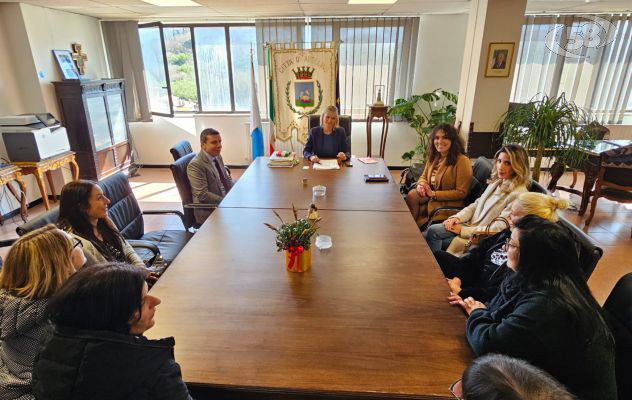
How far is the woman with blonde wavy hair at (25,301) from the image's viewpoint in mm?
1097

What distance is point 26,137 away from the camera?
365cm

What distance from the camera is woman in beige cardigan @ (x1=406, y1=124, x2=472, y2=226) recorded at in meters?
2.85

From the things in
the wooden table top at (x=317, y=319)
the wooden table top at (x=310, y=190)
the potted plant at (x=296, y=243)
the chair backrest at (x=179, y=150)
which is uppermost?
the chair backrest at (x=179, y=150)

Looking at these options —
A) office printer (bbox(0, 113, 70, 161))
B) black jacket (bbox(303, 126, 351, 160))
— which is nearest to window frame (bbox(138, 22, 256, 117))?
office printer (bbox(0, 113, 70, 161))

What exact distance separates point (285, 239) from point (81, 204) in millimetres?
1074

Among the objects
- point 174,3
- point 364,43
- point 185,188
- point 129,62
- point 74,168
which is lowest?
point 74,168

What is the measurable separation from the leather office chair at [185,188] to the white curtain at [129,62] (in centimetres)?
343

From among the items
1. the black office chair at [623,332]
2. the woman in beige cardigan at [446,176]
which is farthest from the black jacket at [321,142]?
the black office chair at [623,332]

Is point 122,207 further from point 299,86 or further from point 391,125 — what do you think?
point 391,125

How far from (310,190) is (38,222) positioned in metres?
1.65

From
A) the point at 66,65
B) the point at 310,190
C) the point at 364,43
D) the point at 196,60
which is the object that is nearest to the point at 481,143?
the point at 310,190

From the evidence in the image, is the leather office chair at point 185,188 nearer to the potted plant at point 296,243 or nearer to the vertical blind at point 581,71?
the potted plant at point 296,243

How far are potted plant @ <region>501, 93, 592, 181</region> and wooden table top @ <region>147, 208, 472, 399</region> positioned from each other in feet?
5.77

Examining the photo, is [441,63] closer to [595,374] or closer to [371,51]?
[371,51]
